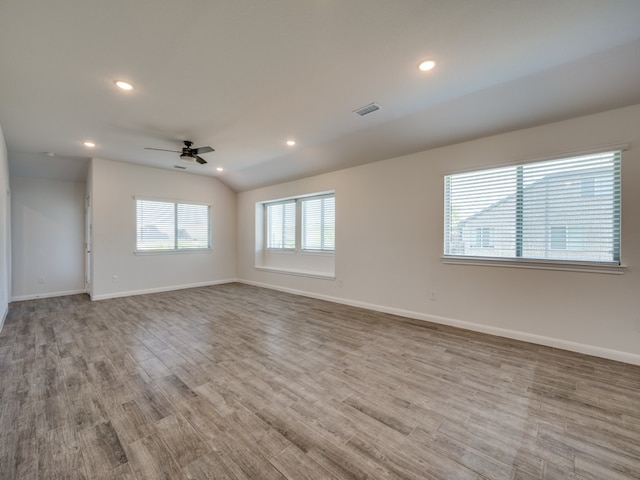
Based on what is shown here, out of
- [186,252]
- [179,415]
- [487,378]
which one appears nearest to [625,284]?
[487,378]

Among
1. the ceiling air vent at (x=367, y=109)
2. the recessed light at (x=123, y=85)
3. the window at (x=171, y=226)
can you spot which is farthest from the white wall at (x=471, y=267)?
the recessed light at (x=123, y=85)

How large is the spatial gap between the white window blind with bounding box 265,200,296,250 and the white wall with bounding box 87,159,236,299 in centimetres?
136

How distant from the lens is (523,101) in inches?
113

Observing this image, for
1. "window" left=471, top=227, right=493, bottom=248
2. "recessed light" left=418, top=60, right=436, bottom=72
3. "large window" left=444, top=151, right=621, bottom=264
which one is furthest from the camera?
"window" left=471, top=227, right=493, bottom=248

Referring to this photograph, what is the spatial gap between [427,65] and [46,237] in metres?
7.97

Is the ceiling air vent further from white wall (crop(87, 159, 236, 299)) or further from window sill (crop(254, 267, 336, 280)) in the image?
white wall (crop(87, 159, 236, 299))

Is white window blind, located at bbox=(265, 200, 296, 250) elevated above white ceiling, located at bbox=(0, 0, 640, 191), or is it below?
below

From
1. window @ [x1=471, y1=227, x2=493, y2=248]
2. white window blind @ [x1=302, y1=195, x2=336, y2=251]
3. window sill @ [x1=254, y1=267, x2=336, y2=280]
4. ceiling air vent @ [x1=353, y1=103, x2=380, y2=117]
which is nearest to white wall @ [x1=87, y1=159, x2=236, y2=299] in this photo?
window sill @ [x1=254, y1=267, x2=336, y2=280]

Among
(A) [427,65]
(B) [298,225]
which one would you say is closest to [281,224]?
(B) [298,225]

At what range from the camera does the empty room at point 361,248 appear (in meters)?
1.74

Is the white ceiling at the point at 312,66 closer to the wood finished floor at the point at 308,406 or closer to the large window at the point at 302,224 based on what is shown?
the large window at the point at 302,224

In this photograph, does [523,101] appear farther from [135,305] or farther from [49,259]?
[49,259]

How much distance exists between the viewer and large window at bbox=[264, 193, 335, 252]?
5.90 meters

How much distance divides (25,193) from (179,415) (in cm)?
685
